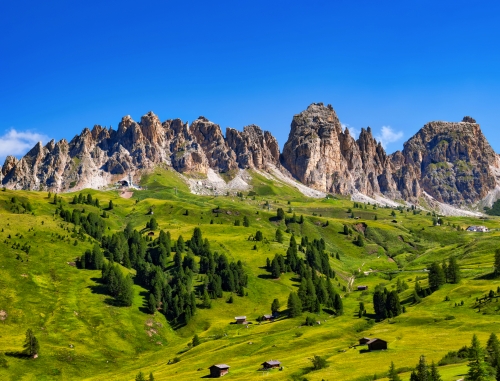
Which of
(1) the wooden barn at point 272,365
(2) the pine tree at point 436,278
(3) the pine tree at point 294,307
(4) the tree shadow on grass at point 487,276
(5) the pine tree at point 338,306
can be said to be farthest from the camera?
(2) the pine tree at point 436,278

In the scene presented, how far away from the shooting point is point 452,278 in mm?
192625

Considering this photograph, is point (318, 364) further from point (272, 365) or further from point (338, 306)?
point (338, 306)

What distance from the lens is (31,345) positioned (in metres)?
146

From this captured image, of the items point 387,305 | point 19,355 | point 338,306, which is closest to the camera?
point 19,355

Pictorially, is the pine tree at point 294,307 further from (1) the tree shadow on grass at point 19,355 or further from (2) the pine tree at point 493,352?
(2) the pine tree at point 493,352

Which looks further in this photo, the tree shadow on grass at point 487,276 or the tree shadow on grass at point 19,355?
the tree shadow on grass at point 487,276

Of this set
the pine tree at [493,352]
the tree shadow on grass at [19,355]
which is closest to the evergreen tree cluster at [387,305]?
the pine tree at [493,352]

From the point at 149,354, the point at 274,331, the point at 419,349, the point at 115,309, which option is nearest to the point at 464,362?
the point at 419,349

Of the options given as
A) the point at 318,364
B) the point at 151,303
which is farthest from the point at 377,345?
the point at 151,303

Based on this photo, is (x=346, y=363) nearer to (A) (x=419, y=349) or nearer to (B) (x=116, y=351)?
(A) (x=419, y=349)

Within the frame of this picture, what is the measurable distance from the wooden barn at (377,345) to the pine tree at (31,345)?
9320cm

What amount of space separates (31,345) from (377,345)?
314 ft

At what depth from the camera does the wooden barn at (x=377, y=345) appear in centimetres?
11788

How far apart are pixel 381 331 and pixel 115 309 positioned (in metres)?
97.9
